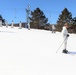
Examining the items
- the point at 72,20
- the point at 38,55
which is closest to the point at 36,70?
the point at 38,55

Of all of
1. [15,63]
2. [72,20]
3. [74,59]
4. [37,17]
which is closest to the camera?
[15,63]

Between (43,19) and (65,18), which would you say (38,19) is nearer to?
(43,19)

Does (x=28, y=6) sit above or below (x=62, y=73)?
above

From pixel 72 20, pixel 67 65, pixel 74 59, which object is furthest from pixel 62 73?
pixel 72 20

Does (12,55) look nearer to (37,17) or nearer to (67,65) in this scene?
(67,65)

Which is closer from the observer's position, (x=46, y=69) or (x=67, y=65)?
(x=46, y=69)

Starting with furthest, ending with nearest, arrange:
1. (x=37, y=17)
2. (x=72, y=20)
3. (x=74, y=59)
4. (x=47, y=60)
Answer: (x=37, y=17) → (x=72, y=20) → (x=74, y=59) → (x=47, y=60)

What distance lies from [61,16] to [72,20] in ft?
20.3

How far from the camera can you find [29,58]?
1262cm

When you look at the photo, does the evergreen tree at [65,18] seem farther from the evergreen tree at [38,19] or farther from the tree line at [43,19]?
the evergreen tree at [38,19]

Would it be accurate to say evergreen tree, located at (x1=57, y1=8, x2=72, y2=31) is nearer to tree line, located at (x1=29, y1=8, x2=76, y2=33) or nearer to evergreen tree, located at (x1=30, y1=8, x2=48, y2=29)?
tree line, located at (x1=29, y1=8, x2=76, y2=33)

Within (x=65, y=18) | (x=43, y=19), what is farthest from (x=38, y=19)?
(x=65, y=18)

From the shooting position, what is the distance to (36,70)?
10.4 m

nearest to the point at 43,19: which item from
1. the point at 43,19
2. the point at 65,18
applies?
the point at 43,19
